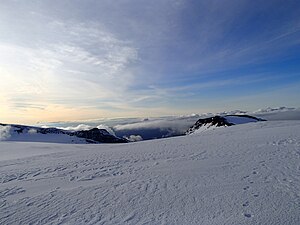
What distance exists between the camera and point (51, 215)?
6.05m

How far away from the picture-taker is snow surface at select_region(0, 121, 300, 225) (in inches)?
219

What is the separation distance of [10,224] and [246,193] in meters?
6.19

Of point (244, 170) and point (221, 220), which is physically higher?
point (244, 170)

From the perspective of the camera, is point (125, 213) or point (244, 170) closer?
point (125, 213)

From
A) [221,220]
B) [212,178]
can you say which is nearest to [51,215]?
[221,220]

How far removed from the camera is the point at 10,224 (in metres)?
5.74

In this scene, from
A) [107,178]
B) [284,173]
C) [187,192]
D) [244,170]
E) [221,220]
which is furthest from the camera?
[107,178]

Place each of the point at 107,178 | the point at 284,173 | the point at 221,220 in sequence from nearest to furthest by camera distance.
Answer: the point at 221,220, the point at 284,173, the point at 107,178

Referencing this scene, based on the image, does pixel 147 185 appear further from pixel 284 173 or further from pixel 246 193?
pixel 284 173

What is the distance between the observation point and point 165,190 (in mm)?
7129

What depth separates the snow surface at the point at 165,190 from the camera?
556cm

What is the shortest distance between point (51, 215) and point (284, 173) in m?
7.19

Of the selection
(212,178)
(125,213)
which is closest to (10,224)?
(125,213)

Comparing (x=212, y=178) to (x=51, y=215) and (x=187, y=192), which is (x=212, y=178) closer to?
(x=187, y=192)
